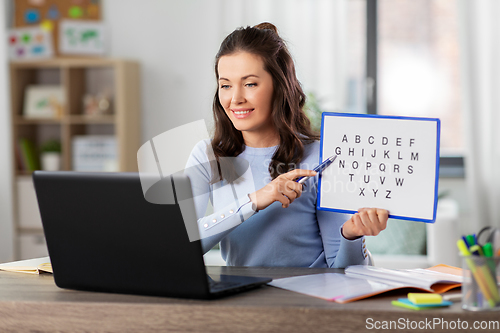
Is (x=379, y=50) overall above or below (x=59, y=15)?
below

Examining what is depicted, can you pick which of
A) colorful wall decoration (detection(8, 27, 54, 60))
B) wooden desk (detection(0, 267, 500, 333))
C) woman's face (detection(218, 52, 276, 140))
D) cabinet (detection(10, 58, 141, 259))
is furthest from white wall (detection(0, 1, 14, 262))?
wooden desk (detection(0, 267, 500, 333))

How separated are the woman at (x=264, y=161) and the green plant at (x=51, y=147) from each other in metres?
2.62

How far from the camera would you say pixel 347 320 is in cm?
82

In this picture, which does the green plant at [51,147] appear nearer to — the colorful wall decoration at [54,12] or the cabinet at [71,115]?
the cabinet at [71,115]

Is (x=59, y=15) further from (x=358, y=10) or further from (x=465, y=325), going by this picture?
(x=465, y=325)

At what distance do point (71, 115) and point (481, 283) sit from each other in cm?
337

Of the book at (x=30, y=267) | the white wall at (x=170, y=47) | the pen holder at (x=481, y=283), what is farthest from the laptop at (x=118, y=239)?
the white wall at (x=170, y=47)

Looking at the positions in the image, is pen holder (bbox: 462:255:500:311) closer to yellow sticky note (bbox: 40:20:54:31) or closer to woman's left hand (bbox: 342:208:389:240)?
woman's left hand (bbox: 342:208:389:240)

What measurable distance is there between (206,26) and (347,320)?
334 centimetres

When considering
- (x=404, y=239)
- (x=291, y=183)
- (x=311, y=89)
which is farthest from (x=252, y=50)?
(x=311, y=89)

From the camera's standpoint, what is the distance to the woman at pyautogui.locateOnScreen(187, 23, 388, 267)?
1.35 meters

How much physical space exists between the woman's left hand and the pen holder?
26cm

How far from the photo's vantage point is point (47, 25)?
12.6 feet

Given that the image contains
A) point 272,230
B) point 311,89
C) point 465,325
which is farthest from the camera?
point 311,89
